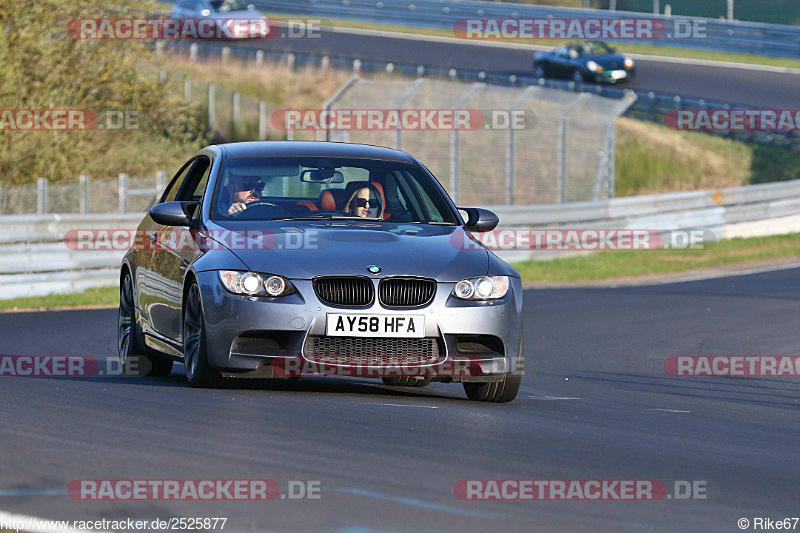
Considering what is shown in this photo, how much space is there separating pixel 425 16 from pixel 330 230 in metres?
41.5

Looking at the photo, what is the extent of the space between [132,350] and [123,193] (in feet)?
36.0

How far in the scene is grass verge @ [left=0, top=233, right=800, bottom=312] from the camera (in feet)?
75.4

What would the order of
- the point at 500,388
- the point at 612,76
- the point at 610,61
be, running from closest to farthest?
the point at 500,388
the point at 612,76
the point at 610,61

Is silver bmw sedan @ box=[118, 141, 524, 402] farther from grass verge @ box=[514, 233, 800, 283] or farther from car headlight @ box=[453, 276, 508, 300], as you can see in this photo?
grass verge @ box=[514, 233, 800, 283]

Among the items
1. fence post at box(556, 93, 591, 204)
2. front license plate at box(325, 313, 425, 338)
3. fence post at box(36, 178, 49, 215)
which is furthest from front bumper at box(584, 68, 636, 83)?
front license plate at box(325, 313, 425, 338)

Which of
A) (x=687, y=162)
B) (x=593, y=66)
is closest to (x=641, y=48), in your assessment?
(x=593, y=66)

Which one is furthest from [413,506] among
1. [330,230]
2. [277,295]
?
[330,230]

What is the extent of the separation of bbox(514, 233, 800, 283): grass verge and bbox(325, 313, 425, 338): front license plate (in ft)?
46.9

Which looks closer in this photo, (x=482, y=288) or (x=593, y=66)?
(x=482, y=288)

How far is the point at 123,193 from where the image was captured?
824 inches
